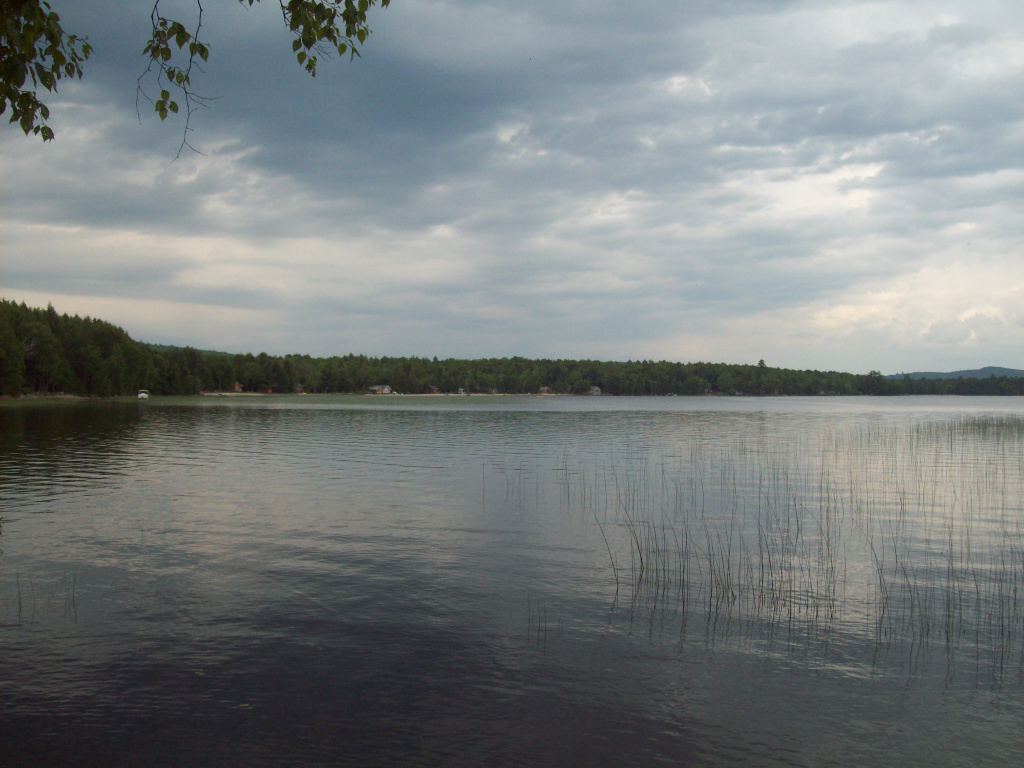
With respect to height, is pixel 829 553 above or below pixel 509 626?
above

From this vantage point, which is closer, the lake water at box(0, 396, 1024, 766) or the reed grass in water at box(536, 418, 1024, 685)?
the lake water at box(0, 396, 1024, 766)

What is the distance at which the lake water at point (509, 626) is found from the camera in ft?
30.6

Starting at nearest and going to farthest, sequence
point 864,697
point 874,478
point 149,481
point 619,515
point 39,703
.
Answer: point 39,703 → point 864,697 → point 619,515 → point 149,481 → point 874,478

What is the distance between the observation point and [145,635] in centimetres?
1258

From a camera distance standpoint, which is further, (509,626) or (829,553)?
(829,553)

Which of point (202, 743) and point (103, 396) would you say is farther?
point (103, 396)

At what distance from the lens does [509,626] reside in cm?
1337

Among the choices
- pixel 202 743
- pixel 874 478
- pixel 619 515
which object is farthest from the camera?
pixel 874 478

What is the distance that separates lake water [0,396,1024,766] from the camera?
30.6 feet

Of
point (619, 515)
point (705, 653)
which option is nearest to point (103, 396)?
point (619, 515)

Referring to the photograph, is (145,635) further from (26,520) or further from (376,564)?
(26,520)

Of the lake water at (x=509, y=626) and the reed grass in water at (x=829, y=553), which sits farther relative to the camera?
the reed grass in water at (x=829, y=553)

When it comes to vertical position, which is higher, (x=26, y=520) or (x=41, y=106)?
(x=41, y=106)

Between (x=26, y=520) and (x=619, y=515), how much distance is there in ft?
64.0
